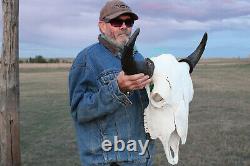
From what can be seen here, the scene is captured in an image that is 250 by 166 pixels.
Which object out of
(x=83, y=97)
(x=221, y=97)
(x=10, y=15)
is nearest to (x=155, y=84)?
(x=83, y=97)

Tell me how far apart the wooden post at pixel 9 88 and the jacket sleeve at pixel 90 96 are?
3.54 meters

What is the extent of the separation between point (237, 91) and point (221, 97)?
2627 mm

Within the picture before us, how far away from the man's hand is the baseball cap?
0.58 metres

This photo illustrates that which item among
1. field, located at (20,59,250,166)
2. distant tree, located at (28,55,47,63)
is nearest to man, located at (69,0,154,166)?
field, located at (20,59,250,166)

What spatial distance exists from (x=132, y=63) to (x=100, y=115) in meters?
0.56

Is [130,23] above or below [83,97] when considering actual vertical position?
above

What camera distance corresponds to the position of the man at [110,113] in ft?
9.55

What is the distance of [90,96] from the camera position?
2.84m

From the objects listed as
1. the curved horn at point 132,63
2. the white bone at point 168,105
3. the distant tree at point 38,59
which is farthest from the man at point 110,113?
the distant tree at point 38,59

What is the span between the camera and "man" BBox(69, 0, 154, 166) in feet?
9.55

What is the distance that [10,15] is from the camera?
6223 mm

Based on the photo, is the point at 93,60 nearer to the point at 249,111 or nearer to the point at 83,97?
the point at 83,97

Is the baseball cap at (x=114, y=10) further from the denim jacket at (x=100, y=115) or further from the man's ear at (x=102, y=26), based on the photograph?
the denim jacket at (x=100, y=115)

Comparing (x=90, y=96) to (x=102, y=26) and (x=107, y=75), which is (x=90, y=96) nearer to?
(x=107, y=75)
